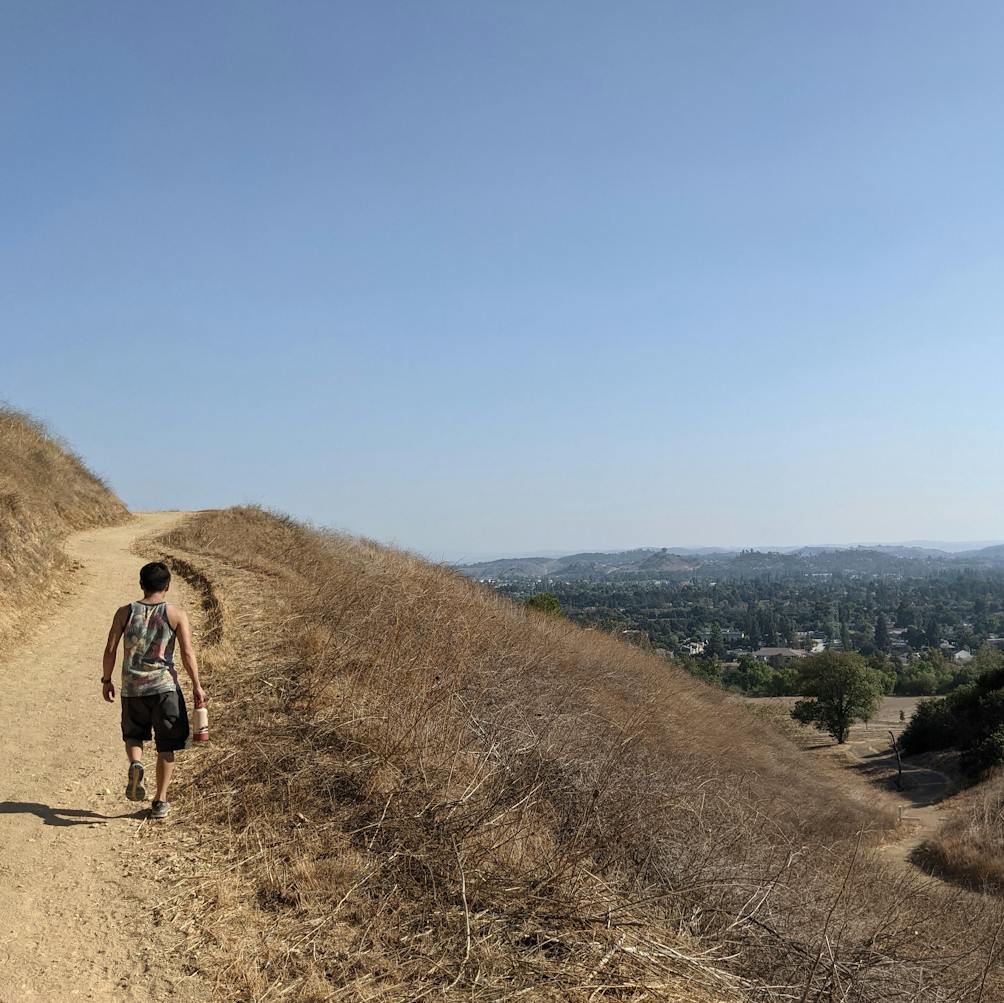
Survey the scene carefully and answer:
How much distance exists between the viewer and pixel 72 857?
15.8 ft

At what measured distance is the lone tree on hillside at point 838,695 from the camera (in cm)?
4912

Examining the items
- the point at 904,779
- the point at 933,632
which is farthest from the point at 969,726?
the point at 933,632

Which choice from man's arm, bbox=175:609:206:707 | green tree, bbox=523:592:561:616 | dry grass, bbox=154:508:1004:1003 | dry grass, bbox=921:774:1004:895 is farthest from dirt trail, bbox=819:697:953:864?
man's arm, bbox=175:609:206:707

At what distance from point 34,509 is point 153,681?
9956 mm

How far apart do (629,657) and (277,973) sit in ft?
49.6

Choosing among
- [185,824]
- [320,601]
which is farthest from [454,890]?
[320,601]

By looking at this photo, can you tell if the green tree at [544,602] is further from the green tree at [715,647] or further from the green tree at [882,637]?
the green tree at [882,637]

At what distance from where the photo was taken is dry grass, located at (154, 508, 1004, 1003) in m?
4.07

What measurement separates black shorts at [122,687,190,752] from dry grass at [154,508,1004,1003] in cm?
56

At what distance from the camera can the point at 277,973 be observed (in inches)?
152

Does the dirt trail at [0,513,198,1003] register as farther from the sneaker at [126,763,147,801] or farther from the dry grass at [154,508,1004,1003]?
the dry grass at [154,508,1004,1003]

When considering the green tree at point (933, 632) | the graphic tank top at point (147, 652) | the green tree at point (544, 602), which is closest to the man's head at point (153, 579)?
the graphic tank top at point (147, 652)

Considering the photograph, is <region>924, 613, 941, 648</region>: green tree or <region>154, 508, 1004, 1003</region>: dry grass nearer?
<region>154, 508, 1004, 1003</region>: dry grass

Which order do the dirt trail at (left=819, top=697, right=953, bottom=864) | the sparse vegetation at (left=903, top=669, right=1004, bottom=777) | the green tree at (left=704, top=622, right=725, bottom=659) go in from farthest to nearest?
the green tree at (left=704, top=622, right=725, bottom=659) < the sparse vegetation at (left=903, top=669, right=1004, bottom=777) < the dirt trail at (left=819, top=697, right=953, bottom=864)
